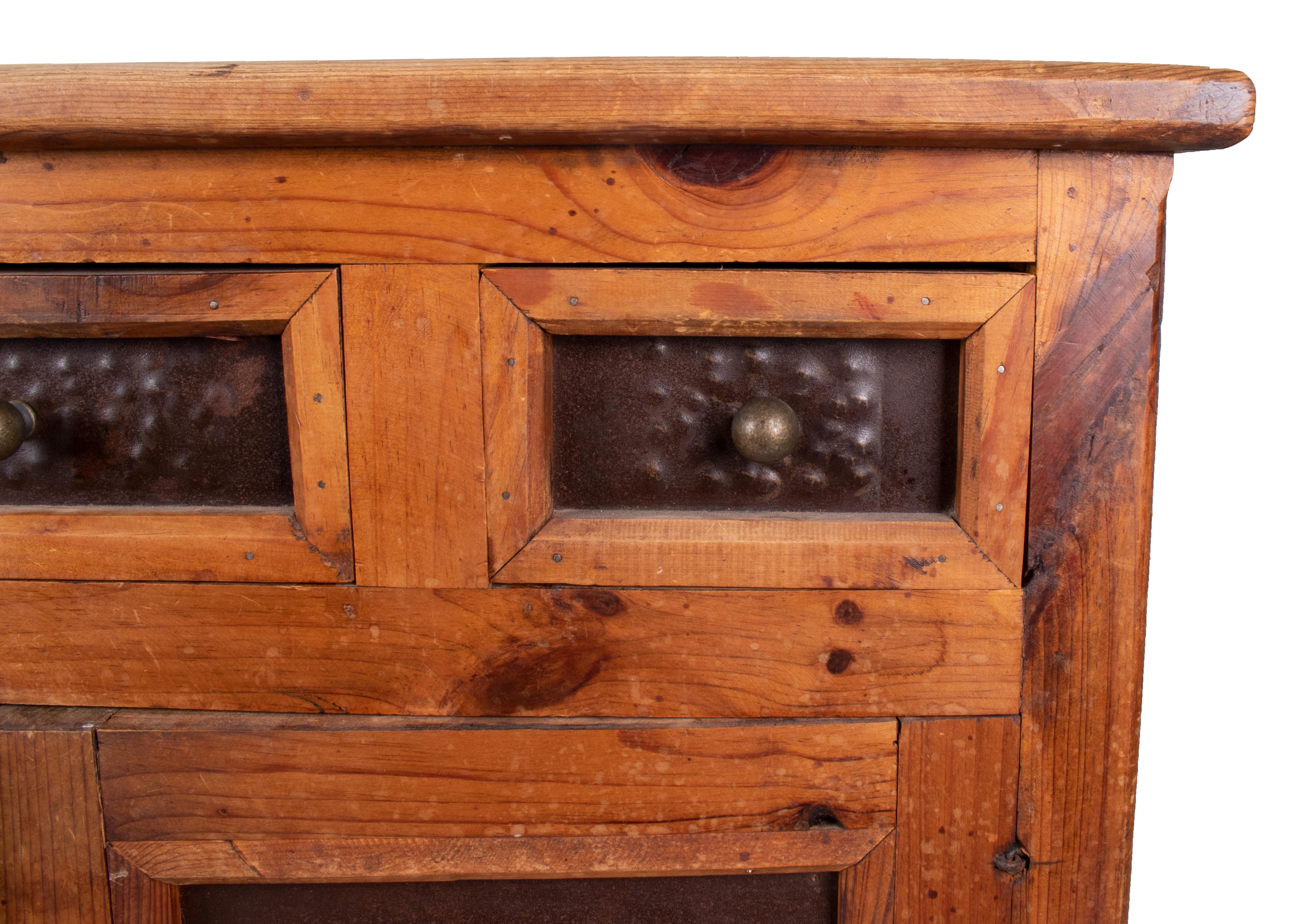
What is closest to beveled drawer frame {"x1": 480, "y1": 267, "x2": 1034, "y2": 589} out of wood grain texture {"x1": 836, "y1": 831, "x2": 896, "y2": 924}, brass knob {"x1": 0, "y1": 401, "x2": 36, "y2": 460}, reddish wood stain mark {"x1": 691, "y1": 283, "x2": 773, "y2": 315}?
reddish wood stain mark {"x1": 691, "y1": 283, "x2": 773, "y2": 315}

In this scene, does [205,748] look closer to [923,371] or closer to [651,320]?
[651,320]

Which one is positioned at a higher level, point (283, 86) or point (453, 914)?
point (283, 86)

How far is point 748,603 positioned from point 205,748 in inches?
16.1

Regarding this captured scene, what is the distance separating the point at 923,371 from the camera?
629 mm

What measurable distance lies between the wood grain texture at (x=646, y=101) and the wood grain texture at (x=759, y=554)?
10.2 inches

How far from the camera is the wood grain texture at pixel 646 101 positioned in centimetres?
56

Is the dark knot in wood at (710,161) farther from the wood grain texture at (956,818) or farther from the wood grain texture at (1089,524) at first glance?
the wood grain texture at (956,818)

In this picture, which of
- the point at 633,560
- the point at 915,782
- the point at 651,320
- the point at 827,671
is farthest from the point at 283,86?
the point at 915,782

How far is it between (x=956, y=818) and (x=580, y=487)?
0.36 metres

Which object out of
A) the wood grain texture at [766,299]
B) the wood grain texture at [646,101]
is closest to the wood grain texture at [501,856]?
the wood grain texture at [766,299]

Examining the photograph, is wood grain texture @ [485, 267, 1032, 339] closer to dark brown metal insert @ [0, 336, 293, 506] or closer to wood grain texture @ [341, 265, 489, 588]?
wood grain texture @ [341, 265, 489, 588]

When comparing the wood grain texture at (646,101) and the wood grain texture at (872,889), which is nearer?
the wood grain texture at (646,101)

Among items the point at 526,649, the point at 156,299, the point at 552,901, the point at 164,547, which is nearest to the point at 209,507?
the point at 164,547

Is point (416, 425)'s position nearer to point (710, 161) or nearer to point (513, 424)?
point (513, 424)
